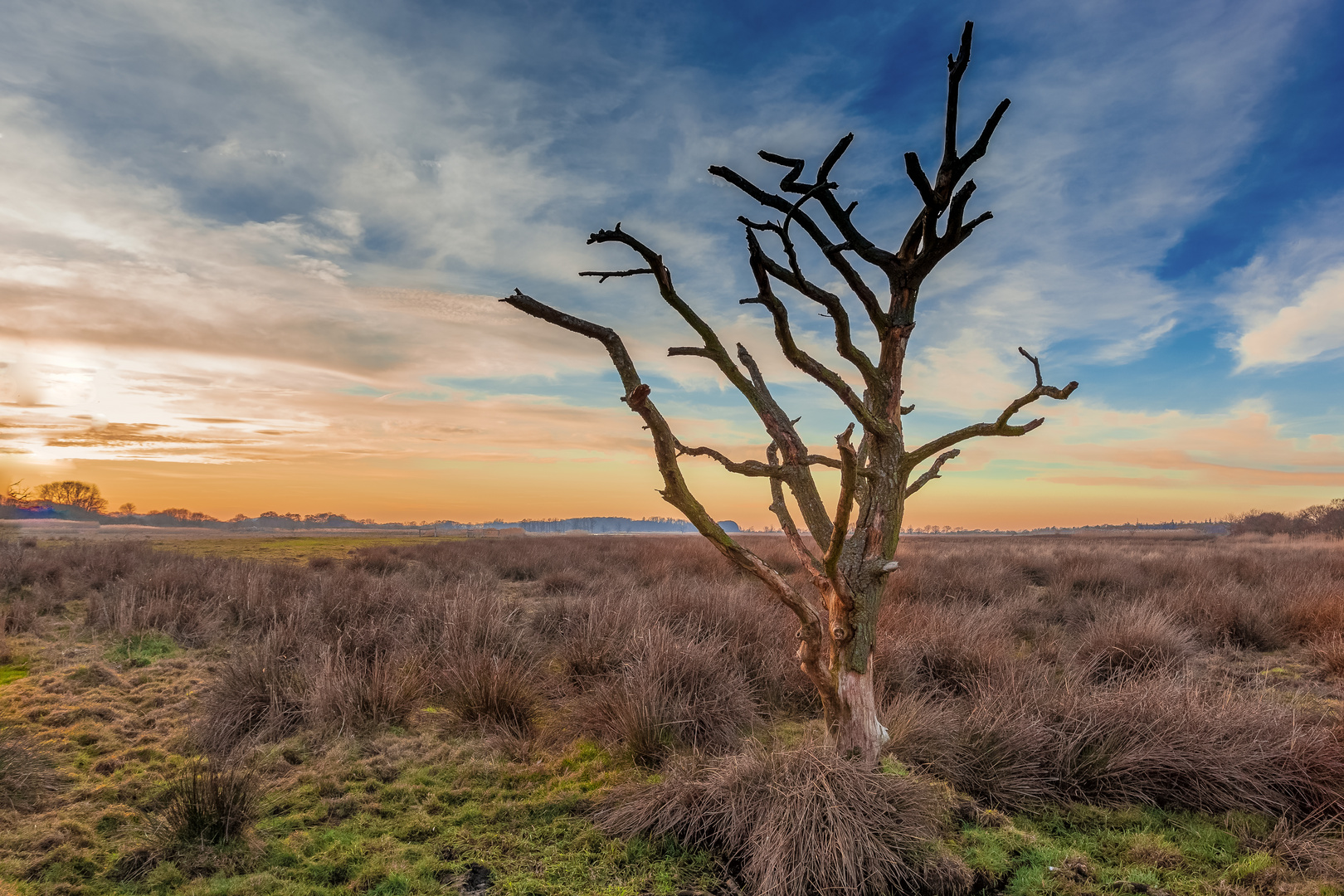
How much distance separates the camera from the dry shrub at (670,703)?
4.59 metres

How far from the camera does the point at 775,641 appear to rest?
670 centimetres

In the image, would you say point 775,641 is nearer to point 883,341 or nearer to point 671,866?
point 671,866

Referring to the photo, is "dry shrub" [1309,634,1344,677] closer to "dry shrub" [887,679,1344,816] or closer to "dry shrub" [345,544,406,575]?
"dry shrub" [887,679,1344,816]

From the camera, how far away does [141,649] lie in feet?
26.7

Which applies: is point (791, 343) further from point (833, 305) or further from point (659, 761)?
point (659, 761)

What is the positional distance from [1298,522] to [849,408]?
69455 millimetres

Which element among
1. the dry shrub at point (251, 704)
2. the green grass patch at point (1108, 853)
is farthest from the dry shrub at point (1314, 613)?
the dry shrub at point (251, 704)

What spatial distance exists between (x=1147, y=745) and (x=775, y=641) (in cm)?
331

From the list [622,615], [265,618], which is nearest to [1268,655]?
[622,615]

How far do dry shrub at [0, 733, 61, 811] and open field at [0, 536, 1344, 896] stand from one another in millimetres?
32

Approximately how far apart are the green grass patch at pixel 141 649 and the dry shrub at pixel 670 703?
19.8 feet

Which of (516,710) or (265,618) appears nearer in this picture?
(516,710)

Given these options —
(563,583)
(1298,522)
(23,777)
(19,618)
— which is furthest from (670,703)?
(1298,522)

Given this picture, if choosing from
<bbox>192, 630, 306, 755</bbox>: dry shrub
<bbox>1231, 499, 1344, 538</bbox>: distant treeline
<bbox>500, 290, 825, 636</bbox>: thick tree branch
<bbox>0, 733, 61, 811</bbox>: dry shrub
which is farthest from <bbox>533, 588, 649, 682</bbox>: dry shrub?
<bbox>1231, 499, 1344, 538</bbox>: distant treeline
